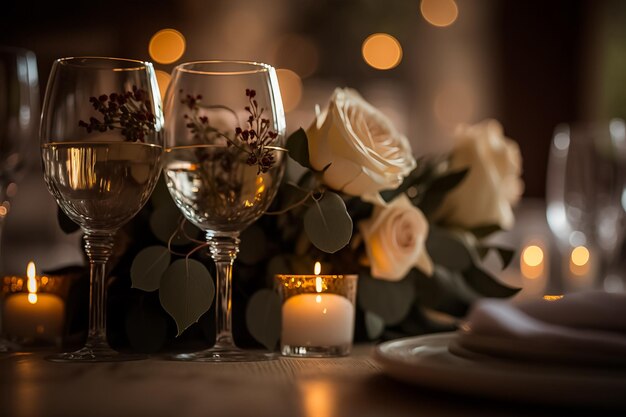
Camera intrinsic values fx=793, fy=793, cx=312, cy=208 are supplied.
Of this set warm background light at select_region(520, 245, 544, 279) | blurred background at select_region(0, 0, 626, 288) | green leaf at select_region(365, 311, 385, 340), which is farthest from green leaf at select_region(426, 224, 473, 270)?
blurred background at select_region(0, 0, 626, 288)

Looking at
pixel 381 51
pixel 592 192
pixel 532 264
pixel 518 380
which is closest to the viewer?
pixel 518 380

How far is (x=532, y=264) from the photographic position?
1924 mm

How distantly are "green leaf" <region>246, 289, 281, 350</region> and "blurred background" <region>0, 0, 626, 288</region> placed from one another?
9.47 feet

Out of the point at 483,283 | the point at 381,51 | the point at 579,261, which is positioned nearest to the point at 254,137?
the point at 483,283

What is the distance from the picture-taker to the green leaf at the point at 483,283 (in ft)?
2.98

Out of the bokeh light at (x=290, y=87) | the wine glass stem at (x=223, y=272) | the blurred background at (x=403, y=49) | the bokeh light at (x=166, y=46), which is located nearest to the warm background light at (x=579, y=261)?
the wine glass stem at (x=223, y=272)

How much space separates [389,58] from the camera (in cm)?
422

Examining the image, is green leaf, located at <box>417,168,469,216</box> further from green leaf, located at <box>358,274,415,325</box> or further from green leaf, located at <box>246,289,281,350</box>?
green leaf, located at <box>246,289,281,350</box>

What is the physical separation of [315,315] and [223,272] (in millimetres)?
95

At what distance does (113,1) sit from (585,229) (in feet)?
9.45

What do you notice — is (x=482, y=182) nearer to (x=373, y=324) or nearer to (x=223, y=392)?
(x=373, y=324)

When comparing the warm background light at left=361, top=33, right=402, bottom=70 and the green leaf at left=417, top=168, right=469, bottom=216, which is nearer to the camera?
the green leaf at left=417, top=168, right=469, bottom=216

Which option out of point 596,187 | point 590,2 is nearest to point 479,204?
point 596,187

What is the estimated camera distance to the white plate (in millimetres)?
436
